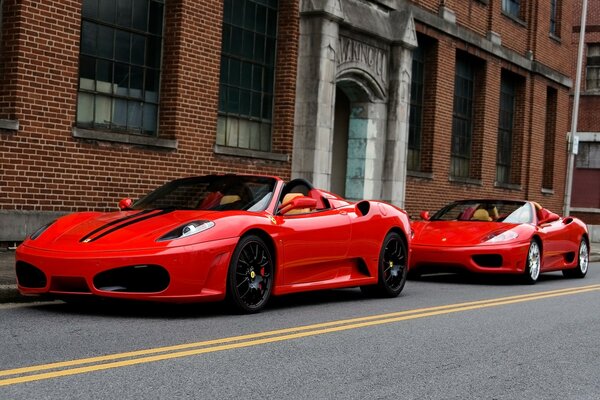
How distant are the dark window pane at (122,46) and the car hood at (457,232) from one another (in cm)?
520

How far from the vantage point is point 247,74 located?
57.7ft

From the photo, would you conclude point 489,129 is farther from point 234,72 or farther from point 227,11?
point 227,11

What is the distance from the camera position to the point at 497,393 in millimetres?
5633

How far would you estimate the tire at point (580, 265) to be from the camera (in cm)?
1596

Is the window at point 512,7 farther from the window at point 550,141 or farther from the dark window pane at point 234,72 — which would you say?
the dark window pane at point 234,72

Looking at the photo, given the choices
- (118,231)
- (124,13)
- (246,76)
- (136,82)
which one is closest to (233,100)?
(246,76)

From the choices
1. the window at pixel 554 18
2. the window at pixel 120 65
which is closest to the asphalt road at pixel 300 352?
the window at pixel 120 65

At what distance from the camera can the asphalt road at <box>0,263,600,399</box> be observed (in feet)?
17.8

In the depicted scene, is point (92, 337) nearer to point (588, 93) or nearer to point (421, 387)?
point (421, 387)

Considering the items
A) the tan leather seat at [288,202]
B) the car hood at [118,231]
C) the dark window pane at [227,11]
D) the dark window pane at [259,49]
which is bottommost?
the car hood at [118,231]

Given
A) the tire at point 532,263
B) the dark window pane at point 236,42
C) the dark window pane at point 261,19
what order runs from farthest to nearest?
the dark window pane at point 261,19, the dark window pane at point 236,42, the tire at point 532,263

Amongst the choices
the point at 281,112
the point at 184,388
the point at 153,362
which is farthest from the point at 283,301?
the point at 281,112

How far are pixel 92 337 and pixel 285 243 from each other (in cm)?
245

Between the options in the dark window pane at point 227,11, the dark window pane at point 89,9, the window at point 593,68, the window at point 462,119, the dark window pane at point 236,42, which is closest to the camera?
the dark window pane at point 89,9
